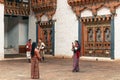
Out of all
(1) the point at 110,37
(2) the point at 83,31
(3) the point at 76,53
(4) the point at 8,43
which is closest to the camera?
(3) the point at 76,53

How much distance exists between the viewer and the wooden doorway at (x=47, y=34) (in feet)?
81.4

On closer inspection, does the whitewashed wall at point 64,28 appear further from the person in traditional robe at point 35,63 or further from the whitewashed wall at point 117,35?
the person in traditional robe at point 35,63

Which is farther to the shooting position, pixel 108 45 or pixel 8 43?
pixel 8 43

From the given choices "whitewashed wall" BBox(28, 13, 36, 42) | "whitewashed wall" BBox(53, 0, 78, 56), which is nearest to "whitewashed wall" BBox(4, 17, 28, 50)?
"whitewashed wall" BBox(28, 13, 36, 42)

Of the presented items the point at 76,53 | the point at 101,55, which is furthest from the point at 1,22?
the point at 76,53

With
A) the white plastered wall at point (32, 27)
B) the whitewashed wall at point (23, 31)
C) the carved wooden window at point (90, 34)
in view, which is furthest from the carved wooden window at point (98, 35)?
the whitewashed wall at point (23, 31)

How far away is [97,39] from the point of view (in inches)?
845

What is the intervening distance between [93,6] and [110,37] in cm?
267

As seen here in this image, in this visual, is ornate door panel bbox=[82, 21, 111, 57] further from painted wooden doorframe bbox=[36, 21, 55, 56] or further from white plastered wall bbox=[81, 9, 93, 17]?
painted wooden doorframe bbox=[36, 21, 55, 56]

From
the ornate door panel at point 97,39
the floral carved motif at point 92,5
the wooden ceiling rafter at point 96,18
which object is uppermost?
the floral carved motif at point 92,5

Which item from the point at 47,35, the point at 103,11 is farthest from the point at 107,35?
the point at 47,35

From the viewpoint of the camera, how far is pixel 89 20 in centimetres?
2175

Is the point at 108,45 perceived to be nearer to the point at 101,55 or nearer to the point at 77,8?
the point at 101,55

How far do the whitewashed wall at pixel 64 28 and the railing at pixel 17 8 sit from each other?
→ 11.3 feet
